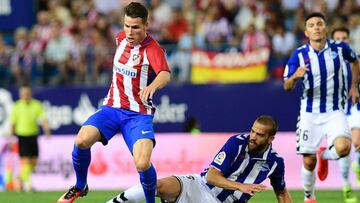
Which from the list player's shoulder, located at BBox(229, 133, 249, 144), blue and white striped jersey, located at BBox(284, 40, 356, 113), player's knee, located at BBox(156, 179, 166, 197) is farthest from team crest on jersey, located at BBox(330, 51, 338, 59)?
player's knee, located at BBox(156, 179, 166, 197)

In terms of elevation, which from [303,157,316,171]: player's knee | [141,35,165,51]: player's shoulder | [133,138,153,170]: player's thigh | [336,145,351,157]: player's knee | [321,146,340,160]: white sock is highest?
[141,35,165,51]: player's shoulder

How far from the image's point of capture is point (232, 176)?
9.41 meters

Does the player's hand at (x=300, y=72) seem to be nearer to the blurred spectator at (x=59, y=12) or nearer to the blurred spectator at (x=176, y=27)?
the blurred spectator at (x=176, y=27)

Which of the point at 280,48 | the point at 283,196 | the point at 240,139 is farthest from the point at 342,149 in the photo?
the point at 280,48

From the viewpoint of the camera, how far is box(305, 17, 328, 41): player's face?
11758 millimetres

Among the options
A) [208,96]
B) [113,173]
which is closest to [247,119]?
[208,96]

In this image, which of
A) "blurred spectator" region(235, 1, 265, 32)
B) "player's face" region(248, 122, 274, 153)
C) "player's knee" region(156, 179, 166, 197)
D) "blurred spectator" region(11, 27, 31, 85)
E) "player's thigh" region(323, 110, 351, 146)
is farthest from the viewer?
"blurred spectator" region(11, 27, 31, 85)

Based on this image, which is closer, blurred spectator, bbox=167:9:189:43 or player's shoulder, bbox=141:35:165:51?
player's shoulder, bbox=141:35:165:51

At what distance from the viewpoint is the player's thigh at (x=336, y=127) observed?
11883 millimetres

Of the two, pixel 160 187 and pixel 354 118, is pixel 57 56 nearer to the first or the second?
pixel 354 118

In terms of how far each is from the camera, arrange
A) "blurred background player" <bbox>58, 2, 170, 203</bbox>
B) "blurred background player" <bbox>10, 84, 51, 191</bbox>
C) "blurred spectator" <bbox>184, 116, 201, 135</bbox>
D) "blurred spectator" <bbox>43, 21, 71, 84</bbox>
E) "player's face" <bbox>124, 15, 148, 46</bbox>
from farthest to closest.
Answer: "blurred spectator" <bbox>43, 21, 71, 84</bbox> → "blurred spectator" <bbox>184, 116, 201, 135</bbox> → "blurred background player" <bbox>10, 84, 51, 191</bbox> → "player's face" <bbox>124, 15, 148, 46</bbox> → "blurred background player" <bbox>58, 2, 170, 203</bbox>

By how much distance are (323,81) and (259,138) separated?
10.4 ft

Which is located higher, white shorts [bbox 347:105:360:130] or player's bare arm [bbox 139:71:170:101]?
player's bare arm [bbox 139:71:170:101]

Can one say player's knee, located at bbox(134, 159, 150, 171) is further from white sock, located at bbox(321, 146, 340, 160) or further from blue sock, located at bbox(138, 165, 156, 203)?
white sock, located at bbox(321, 146, 340, 160)
